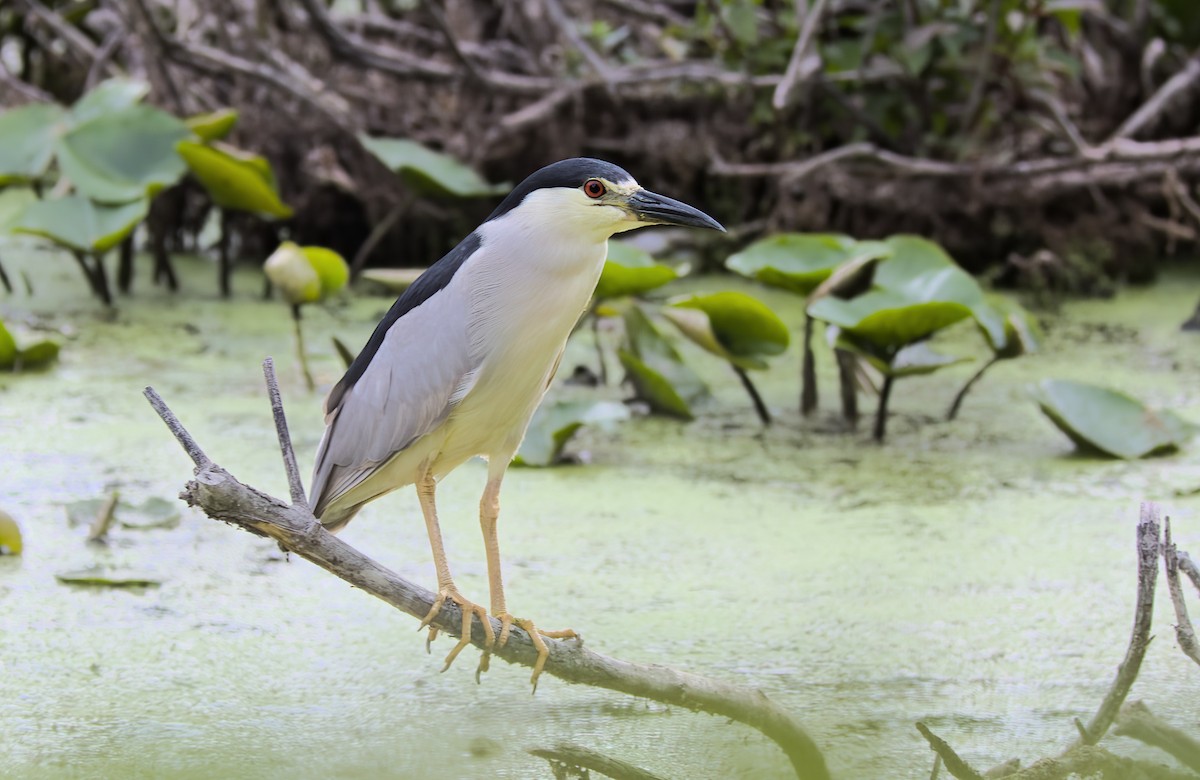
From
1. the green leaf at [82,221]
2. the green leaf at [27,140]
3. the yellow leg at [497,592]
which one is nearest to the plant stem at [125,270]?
the green leaf at [27,140]

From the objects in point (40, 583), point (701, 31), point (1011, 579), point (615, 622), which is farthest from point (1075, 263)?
point (40, 583)

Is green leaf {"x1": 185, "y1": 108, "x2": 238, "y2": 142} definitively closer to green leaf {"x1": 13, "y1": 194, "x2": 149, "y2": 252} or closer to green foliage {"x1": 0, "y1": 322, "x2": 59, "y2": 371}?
green leaf {"x1": 13, "y1": 194, "x2": 149, "y2": 252}

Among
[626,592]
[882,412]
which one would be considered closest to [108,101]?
[882,412]

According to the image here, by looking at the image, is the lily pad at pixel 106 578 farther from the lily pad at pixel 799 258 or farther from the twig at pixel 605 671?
the lily pad at pixel 799 258

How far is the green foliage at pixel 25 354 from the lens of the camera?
3553mm

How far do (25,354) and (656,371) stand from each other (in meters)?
1.73

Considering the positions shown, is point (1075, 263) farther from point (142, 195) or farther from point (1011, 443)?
point (142, 195)

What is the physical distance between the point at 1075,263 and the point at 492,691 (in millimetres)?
3277

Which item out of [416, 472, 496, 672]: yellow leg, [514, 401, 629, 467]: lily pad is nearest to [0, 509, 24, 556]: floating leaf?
[416, 472, 496, 672]: yellow leg

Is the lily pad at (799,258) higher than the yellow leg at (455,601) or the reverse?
higher

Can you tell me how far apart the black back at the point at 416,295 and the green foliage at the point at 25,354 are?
5.86ft

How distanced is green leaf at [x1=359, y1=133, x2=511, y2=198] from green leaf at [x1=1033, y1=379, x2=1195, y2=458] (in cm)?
197

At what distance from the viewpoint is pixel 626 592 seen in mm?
2438

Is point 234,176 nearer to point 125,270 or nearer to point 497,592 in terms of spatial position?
point 125,270
